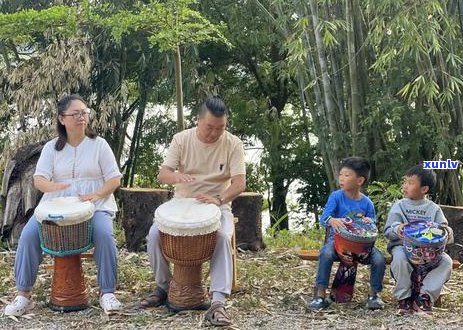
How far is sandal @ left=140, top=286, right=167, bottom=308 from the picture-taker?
4.39m

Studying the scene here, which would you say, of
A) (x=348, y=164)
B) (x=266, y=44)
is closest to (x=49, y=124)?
(x=266, y=44)

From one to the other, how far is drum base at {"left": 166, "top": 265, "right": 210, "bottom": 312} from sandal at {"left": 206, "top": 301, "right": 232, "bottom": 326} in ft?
0.77

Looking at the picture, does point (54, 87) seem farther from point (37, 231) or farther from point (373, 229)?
point (373, 229)

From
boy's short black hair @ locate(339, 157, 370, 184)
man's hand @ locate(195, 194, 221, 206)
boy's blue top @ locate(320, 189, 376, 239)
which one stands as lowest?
boy's blue top @ locate(320, 189, 376, 239)

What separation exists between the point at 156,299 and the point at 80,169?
93 cm

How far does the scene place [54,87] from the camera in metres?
9.31

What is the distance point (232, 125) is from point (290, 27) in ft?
10.5

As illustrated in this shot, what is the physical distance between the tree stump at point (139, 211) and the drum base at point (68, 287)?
1603 millimetres

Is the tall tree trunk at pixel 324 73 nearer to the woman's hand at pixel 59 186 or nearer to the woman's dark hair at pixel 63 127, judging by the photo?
the woman's dark hair at pixel 63 127

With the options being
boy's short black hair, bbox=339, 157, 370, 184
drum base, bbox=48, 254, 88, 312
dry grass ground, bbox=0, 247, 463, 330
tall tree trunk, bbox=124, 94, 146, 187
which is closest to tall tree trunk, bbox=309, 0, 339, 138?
dry grass ground, bbox=0, 247, 463, 330

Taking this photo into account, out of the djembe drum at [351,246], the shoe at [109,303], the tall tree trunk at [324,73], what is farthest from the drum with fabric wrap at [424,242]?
the tall tree trunk at [324,73]

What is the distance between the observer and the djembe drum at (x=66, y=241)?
166 inches

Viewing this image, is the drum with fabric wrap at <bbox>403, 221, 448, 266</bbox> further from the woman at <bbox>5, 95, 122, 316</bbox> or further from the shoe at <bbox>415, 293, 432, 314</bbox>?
the woman at <bbox>5, 95, 122, 316</bbox>

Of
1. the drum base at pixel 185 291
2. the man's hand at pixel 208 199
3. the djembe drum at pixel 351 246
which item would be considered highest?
the man's hand at pixel 208 199
